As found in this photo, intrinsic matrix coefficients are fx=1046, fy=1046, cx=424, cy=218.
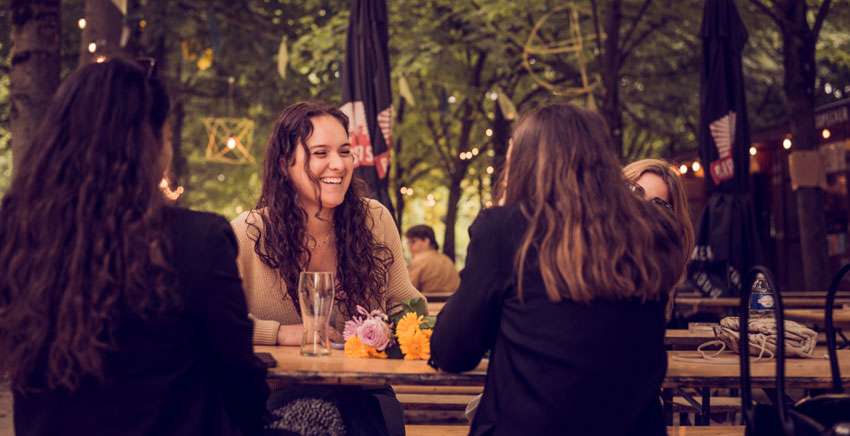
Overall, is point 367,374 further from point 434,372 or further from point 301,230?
point 301,230

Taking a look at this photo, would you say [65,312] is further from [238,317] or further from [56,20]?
[56,20]

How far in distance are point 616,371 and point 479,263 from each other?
19.0 inches

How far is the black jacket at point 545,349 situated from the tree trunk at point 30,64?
663 cm

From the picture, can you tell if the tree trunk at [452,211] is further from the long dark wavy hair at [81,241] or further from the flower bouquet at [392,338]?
the long dark wavy hair at [81,241]

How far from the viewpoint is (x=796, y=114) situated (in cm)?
1115

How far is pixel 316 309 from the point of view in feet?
11.5

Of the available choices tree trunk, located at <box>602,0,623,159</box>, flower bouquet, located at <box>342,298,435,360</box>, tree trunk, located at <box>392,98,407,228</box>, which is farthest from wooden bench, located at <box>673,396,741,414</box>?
tree trunk, located at <box>392,98,407,228</box>

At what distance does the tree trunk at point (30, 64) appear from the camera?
8.66 metres

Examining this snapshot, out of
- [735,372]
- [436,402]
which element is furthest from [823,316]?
[735,372]

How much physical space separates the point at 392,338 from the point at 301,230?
86 cm

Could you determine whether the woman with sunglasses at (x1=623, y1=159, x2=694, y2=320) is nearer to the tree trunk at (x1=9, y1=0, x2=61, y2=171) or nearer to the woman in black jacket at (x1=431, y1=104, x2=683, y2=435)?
the woman in black jacket at (x1=431, y1=104, x2=683, y2=435)

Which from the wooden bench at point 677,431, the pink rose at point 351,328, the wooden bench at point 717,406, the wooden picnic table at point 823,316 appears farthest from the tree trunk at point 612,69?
the pink rose at point 351,328

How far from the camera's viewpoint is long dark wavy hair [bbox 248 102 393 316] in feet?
13.7

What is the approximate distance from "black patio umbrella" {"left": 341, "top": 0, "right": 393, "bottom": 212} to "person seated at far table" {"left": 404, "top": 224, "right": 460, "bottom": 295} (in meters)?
4.05
